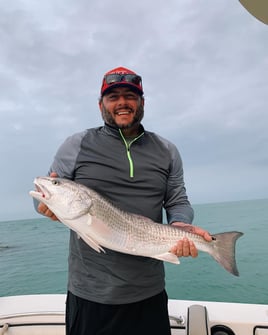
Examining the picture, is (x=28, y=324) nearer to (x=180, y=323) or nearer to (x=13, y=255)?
(x=180, y=323)

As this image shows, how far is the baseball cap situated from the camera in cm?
247

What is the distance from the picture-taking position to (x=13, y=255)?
80.5ft

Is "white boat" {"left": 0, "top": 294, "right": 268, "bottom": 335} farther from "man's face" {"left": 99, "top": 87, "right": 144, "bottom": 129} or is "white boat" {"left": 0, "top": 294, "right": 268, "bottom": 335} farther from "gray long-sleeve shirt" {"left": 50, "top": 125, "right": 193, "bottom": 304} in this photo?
"man's face" {"left": 99, "top": 87, "right": 144, "bottom": 129}

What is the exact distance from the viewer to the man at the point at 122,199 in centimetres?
220

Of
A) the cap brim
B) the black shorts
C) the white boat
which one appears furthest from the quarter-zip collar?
the white boat

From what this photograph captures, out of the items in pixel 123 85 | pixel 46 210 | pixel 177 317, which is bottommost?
pixel 177 317

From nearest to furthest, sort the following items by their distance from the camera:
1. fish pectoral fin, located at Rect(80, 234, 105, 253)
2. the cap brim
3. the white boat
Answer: fish pectoral fin, located at Rect(80, 234, 105, 253) < the cap brim < the white boat

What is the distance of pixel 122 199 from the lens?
2.40 m

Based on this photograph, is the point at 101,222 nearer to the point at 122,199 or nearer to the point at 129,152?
the point at 122,199

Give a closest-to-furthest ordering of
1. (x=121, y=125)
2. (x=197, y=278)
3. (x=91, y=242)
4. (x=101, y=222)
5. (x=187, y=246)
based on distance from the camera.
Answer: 1. (x=91, y=242)
2. (x=101, y=222)
3. (x=187, y=246)
4. (x=121, y=125)
5. (x=197, y=278)

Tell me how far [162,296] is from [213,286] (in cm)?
1031

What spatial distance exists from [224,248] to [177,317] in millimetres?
1224

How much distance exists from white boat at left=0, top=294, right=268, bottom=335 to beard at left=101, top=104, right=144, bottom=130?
198 centimetres

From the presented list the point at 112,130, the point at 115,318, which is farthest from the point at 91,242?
the point at 112,130
